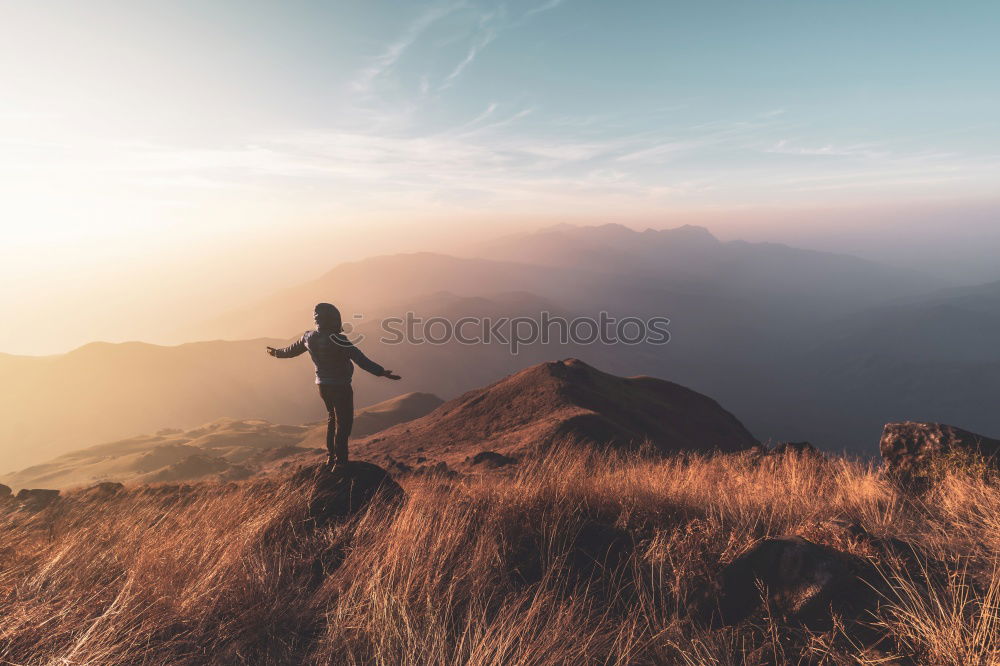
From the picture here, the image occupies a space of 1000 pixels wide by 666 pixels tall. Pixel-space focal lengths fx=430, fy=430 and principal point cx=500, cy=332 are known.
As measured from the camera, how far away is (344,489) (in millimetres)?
5039

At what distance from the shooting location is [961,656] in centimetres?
207

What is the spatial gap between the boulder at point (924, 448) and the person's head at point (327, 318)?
8060 millimetres

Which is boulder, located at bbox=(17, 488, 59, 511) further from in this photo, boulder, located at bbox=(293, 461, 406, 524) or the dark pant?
boulder, located at bbox=(293, 461, 406, 524)

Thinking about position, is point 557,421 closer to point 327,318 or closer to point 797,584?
point 327,318

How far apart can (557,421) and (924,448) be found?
48.4ft

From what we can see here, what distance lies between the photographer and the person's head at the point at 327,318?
695 centimetres

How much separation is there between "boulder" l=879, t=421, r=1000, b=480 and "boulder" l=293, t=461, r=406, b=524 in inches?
255

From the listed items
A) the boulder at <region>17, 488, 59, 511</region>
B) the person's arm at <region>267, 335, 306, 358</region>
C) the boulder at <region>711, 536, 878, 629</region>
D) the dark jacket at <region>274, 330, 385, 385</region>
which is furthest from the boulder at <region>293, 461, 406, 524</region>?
the boulder at <region>17, 488, 59, 511</region>

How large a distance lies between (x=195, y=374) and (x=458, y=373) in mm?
88335

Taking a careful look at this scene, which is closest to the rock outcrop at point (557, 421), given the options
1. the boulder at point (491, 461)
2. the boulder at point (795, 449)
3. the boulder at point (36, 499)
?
the boulder at point (491, 461)

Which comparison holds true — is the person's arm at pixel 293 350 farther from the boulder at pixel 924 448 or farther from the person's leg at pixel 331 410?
the boulder at pixel 924 448

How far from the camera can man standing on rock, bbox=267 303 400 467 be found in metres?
6.92

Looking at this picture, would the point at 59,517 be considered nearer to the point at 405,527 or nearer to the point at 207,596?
the point at 207,596

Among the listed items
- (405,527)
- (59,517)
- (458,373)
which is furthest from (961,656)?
(458,373)
